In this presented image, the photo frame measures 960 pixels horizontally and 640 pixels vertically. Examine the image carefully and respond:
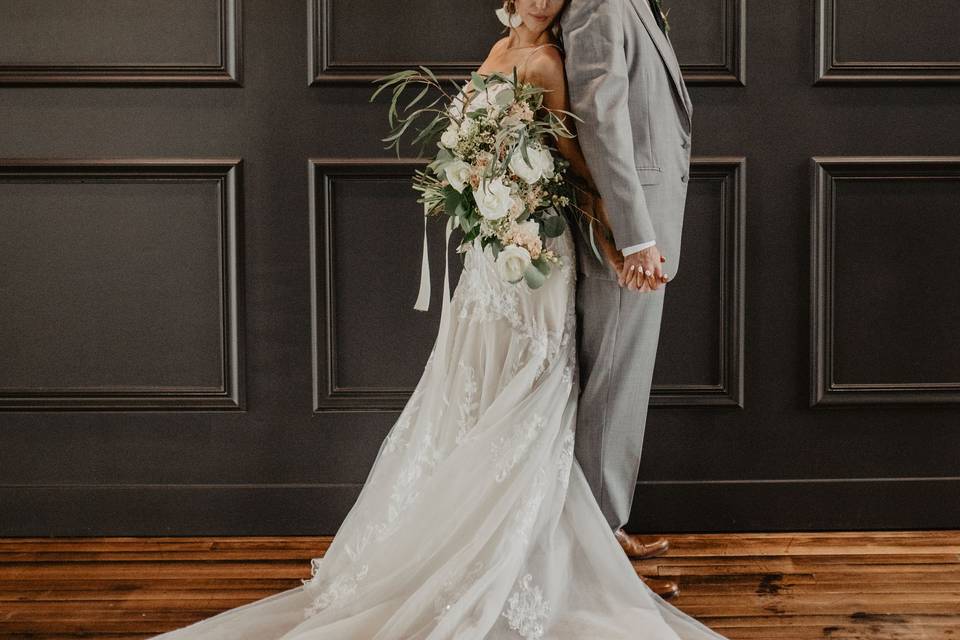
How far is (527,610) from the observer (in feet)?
5.36

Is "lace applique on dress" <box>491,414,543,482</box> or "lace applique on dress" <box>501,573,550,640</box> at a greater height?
"lace applique on dress" <box>491,414,543,482</box>

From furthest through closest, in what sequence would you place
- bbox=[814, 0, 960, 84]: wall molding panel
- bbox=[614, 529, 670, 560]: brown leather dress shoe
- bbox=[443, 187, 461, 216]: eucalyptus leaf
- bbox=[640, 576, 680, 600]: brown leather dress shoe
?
1. bbox=[814, 0, 960, 84]: wall molding panel
2. bbox=[614, 529, 670, 560]: brown leather dress shoe
3. bbox=[640, 576, 680, 600]: brown leather dress shoe
4. bbox=[443, 187, 461, 216]: eucalyptus leaf

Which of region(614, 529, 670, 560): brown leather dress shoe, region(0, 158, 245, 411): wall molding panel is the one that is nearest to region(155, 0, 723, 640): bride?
region(614, 529, 670, 560): brown leather dress shoe

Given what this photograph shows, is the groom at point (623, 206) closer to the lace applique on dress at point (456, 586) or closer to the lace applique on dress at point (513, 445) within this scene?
the lace applique on dress at point (513, 445)

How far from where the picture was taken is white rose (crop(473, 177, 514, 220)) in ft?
5.22

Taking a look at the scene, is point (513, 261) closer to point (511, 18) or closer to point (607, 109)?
point (607, 109)

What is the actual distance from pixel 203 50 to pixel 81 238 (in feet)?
2.32

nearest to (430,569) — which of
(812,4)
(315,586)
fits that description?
(315,586)

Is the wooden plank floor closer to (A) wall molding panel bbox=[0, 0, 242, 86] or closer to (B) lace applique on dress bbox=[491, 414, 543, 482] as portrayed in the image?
(B) lace applique on dress bbox=[491, 414, 543, 482]

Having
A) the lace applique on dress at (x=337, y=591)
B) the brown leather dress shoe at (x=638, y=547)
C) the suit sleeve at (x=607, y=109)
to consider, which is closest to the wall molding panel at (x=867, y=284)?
the brown leather dress shoe at (x=638, y=547)

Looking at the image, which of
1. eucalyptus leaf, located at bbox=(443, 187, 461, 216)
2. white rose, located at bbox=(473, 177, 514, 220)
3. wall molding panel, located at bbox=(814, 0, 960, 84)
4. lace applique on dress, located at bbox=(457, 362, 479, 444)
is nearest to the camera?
white rose, located at bbox=(473, 177, 514, 220)

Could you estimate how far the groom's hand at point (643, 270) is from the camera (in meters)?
1.67

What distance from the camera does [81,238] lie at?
2.46 m

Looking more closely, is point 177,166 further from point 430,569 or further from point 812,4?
point 812,4
